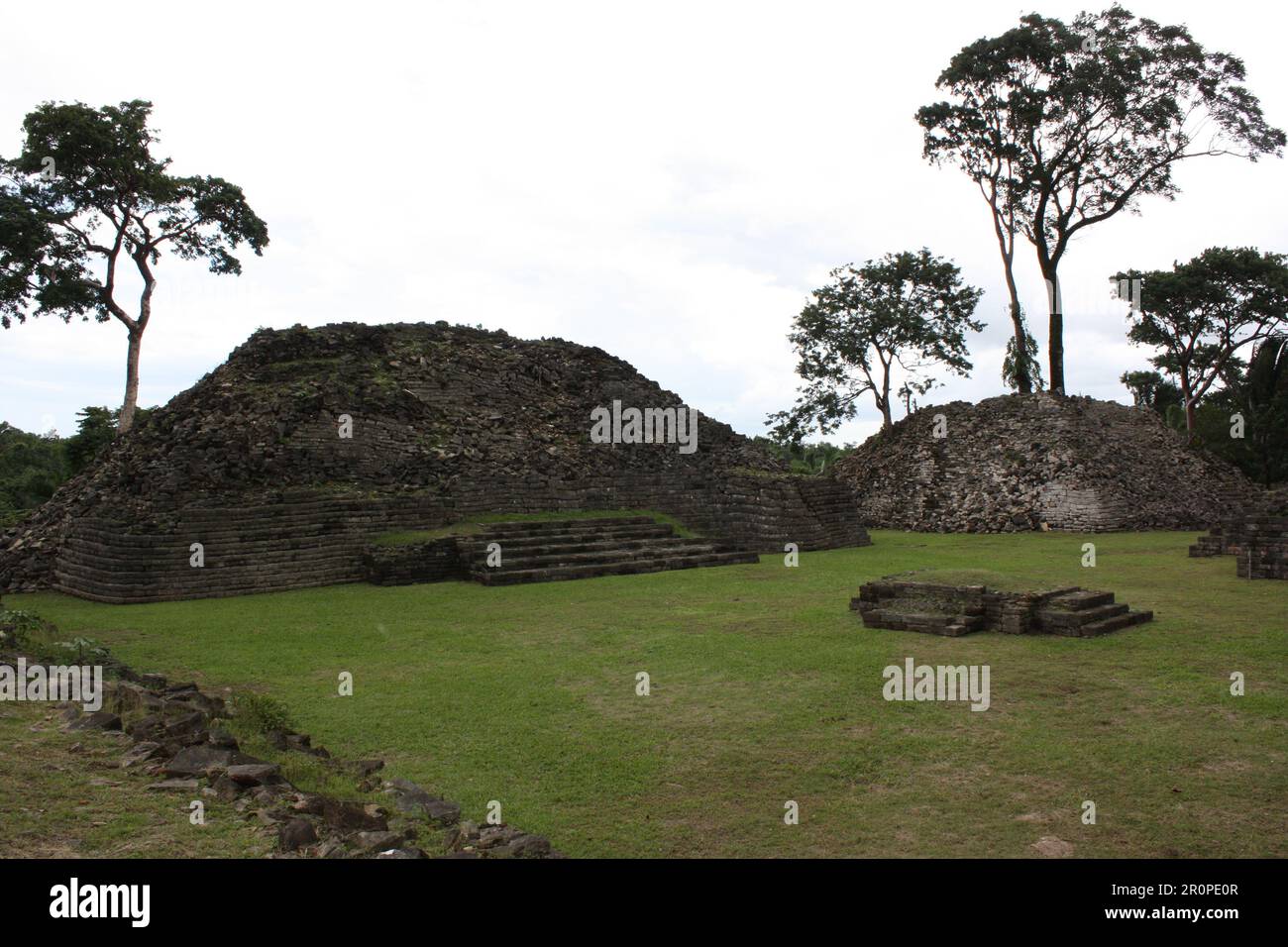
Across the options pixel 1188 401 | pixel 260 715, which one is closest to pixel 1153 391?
pixel 1188 401

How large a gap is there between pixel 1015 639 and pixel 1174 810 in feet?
13.5

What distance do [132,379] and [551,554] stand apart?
14.1 m

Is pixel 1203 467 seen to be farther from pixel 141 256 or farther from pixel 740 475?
pixel 141 256

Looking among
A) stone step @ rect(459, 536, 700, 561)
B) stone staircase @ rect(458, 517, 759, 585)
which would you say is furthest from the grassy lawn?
stone step @ rect(459, 536, 700, 561)

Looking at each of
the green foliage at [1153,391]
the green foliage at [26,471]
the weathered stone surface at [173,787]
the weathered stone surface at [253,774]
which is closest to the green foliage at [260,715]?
the weathered stone surface at [253,774]

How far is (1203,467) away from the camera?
2553 centimetres

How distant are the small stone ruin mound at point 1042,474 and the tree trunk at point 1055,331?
111cm

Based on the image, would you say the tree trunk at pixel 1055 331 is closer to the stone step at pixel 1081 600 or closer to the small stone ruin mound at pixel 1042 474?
the small stone ruin mound at pixel 1042 474

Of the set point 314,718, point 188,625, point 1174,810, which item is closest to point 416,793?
point 314,718

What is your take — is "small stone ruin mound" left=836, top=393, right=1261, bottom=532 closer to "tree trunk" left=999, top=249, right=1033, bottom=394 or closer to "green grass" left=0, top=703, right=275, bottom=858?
"tree trunk" left=999, top=249, right=1033, bottom=394

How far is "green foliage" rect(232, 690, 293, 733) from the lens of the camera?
5.39m

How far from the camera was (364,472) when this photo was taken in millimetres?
16047

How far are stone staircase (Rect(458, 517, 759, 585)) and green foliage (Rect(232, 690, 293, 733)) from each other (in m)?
7.64

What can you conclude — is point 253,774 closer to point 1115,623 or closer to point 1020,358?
point 1115,623
